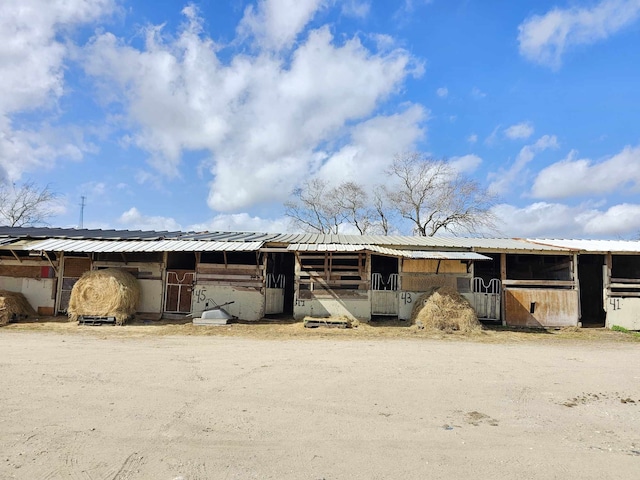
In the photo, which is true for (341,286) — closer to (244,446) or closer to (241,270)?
(241,270)

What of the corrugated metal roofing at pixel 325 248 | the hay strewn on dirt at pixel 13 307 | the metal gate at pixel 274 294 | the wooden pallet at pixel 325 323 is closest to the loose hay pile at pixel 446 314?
the wooden pallet at pixel 325 323

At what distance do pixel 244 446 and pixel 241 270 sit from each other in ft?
35.9

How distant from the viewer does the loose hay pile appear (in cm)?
1327

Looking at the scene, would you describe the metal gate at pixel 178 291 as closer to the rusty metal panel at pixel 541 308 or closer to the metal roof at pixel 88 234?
the metal roof at pixel 88 234

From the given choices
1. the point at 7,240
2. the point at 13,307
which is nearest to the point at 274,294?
the point at 13,307

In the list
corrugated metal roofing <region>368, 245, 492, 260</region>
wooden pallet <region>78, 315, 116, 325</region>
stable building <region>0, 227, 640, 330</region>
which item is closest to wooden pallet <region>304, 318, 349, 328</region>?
stable building <region>0, 227, 640, 330</region>

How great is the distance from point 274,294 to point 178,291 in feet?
11.2

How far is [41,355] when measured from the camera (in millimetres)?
8461

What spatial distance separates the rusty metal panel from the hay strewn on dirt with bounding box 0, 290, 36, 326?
1660 cm

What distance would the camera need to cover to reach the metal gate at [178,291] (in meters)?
15.2

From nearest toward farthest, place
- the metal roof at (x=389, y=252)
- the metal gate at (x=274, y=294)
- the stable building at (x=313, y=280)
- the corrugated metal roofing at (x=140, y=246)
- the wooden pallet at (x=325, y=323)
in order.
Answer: the wooden pallet at (x=325, y=323) < the metal roof at (x=389, y=252) < the corrugated metal roofing at (x=140, y=246) < the stable building at (x=313, y=280) < the metal gate at (x=274, y=294)

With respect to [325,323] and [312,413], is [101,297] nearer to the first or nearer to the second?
[325,323]

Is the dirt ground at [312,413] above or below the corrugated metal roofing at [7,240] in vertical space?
below

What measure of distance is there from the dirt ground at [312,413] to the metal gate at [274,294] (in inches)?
210
